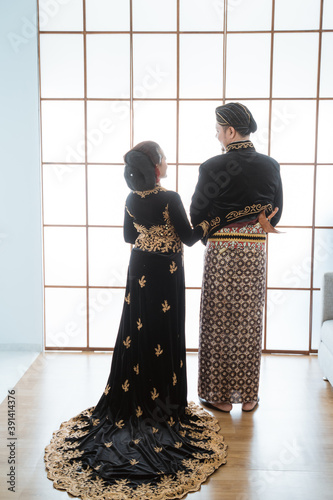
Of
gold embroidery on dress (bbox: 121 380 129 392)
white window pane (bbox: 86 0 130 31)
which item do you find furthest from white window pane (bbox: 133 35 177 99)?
gold embroidery on dress (bbox: 121 380 129 392)

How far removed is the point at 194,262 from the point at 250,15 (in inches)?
68.8

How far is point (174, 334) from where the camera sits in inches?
94.0

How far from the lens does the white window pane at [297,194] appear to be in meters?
3.51

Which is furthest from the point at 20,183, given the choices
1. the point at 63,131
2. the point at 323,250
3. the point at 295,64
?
the point at 323,250

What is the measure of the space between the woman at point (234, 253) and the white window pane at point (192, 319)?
0.97m

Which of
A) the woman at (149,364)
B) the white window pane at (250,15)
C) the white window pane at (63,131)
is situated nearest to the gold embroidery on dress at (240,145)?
the woman at (149,364)

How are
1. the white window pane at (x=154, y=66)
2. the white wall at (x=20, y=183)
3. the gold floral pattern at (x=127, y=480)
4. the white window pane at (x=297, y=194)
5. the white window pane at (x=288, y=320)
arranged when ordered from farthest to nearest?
the white window pane at (x=288, y=320)
the white window pane at (x=297, y=194)
the white window pane at (x=154, y=66)
the white wall at (x=20, y=183)
the gold floral pattern at (x=127, y=480)

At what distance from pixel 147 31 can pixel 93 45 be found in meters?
0.39

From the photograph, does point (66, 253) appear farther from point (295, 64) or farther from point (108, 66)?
point (295, 64)

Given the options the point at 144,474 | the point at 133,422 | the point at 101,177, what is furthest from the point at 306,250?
the point at 144,474

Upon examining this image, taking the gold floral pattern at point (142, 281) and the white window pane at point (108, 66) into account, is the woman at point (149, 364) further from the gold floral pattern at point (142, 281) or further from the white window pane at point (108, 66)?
the white window pane at point (108, 66)

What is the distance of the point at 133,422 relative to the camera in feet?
7.61

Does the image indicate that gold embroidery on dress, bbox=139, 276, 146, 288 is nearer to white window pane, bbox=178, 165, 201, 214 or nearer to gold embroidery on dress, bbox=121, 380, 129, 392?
gold embroidery on dress, bbox=121, 380, 129, 392

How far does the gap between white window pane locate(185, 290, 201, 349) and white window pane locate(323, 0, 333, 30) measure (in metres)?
2.04
